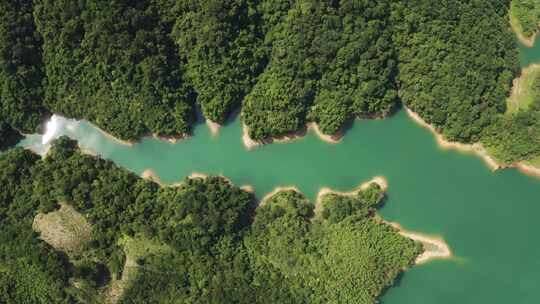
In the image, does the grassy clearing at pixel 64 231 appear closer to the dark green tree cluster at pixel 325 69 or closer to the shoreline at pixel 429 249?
the dark green tree cluster at pixel 325 69

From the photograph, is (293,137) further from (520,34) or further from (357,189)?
(520,34)

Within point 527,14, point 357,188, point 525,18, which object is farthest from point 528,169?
point 357,188

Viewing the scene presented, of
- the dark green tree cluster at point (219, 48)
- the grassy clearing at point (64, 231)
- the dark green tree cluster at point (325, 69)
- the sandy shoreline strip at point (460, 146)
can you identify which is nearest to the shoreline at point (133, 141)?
the dark green tree cluster at point (219, 48)

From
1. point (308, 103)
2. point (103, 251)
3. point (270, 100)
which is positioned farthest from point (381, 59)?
point (103, 251)

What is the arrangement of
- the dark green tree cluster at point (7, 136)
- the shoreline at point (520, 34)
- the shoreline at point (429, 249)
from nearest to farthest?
the shoreline at point (429, 249)
the shoreline at point (520, 34)
the dark green tree cluster at point (7, 136)

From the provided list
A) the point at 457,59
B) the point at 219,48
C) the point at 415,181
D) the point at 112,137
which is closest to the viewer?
the point at 457,59

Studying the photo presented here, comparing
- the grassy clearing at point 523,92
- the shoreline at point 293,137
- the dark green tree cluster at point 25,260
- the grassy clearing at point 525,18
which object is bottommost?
the dark green tree cluster at point 25,260

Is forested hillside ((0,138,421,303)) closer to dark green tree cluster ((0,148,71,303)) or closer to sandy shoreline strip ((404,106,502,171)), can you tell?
dark green tree cluster ((0,148,71,303))
